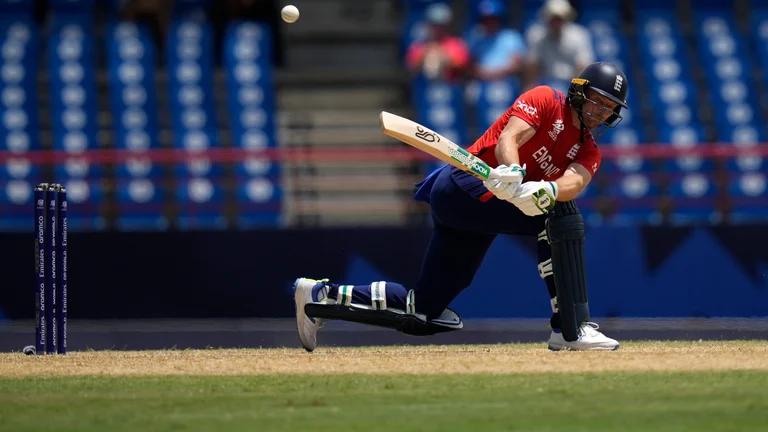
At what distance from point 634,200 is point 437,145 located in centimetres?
519

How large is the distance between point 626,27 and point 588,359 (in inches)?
385

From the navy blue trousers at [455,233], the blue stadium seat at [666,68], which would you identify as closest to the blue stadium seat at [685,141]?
the blue stadium seat at [666,68]

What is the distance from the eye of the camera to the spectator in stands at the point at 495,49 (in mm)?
13938

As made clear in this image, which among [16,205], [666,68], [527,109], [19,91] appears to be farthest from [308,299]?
[666,68]

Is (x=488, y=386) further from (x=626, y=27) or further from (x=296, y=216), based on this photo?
(x=626, y=27)

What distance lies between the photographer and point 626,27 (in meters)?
16.3

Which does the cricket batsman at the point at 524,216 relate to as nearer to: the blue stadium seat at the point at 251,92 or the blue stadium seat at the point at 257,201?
the blue stadium seat at the point at 257,201

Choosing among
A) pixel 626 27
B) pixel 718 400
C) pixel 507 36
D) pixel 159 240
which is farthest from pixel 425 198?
pixel 626 27

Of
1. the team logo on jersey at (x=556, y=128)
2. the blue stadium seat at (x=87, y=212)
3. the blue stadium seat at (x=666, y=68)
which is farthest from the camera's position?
the blue stadium seat at (x=666, y=68)

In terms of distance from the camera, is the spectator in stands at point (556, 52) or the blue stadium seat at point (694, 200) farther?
the spectator in stands at point (556, 52)

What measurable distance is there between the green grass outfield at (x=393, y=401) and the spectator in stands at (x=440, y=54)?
741 centimetres

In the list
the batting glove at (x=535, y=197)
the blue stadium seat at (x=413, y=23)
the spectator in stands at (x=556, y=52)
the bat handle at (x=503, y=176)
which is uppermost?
the blue stadium seat at (x=413, y=23)

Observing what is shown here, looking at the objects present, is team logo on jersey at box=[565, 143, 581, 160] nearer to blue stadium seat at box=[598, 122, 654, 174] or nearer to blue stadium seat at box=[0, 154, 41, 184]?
blue stadium seat at box=[598, 122, 654, 174]

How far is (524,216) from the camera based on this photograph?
7.79 meters
